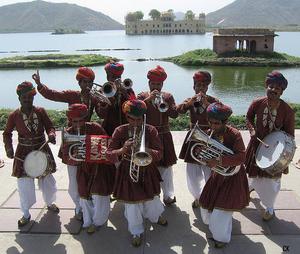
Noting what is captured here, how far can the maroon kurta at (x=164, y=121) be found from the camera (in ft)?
19.0

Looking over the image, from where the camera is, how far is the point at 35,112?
5539 mm

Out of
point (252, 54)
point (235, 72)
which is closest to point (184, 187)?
point (235, 72)

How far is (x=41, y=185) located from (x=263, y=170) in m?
3.08

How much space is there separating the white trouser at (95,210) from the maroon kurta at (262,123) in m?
2.06

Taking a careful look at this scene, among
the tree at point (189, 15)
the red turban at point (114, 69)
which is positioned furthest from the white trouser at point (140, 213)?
the tree at point (189, 15)

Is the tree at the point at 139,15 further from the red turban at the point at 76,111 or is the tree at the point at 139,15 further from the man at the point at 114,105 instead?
the red turban at the point at 76,111

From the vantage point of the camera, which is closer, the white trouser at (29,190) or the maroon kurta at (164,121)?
the white trouser at (29,190)

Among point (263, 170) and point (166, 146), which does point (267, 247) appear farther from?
point (166, 146)

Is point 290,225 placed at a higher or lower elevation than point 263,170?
lower

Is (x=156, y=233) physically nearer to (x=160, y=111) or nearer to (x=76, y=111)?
(x=160, y=111)

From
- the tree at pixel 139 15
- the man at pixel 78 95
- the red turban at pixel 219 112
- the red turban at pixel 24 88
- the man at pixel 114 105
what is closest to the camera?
the red turban at pixel 219 112

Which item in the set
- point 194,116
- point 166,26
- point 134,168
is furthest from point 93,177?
point 166,26

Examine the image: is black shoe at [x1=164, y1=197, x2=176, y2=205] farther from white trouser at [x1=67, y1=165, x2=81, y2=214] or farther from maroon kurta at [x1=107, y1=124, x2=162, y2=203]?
white trouser at [x1=67, y1=165, x2=81, y2=214]

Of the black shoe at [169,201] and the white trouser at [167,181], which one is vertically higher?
the white trouser at [167,181]
